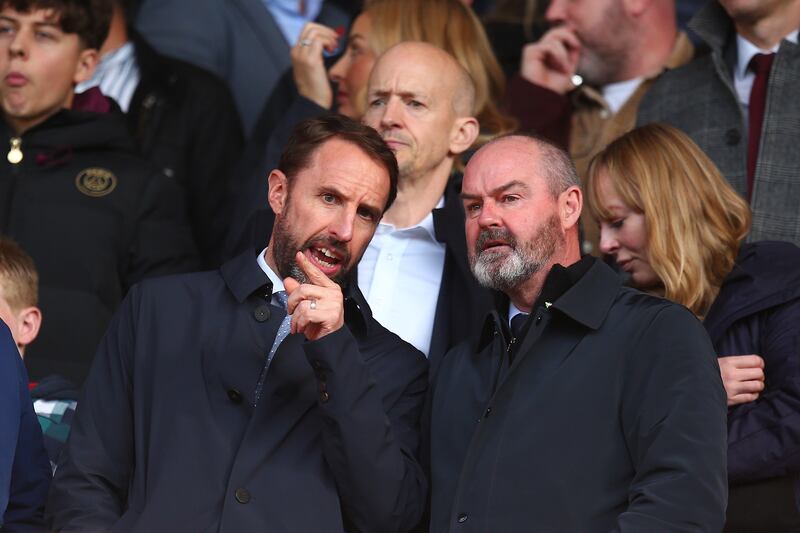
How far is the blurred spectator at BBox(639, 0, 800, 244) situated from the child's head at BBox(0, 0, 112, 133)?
215cm

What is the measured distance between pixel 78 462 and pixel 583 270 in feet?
4.73

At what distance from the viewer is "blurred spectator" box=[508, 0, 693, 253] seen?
616cm

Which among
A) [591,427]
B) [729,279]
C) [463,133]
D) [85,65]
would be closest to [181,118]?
[85,65]

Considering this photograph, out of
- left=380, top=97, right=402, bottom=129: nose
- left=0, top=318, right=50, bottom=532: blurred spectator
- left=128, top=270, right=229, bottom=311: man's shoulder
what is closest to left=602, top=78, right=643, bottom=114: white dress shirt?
left=380, top=97, right=402, bottom=129: nose

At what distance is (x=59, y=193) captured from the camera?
216 inches

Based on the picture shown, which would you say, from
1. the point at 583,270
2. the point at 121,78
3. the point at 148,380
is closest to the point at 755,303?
the point at 583,270

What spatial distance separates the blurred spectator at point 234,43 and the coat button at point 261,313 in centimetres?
274

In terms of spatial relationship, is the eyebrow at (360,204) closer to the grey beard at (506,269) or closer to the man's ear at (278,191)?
the man's ear at (278,191)

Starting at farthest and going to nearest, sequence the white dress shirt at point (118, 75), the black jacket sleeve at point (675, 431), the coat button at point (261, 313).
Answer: the white dress shirt at point (118, 75)
the coat button at point (261, 313)
the black jacket sleeve at point (675, 431)

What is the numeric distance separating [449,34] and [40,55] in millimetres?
1544

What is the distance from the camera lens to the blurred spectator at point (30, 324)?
4.55 meters

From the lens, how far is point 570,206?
4.44 metres

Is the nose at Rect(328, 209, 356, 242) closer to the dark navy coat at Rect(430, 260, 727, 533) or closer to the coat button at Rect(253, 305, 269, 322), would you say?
the coat button at Rect(253, 305, 269, 322)

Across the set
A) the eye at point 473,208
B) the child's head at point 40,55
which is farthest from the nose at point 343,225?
the child's head at point 40,55
